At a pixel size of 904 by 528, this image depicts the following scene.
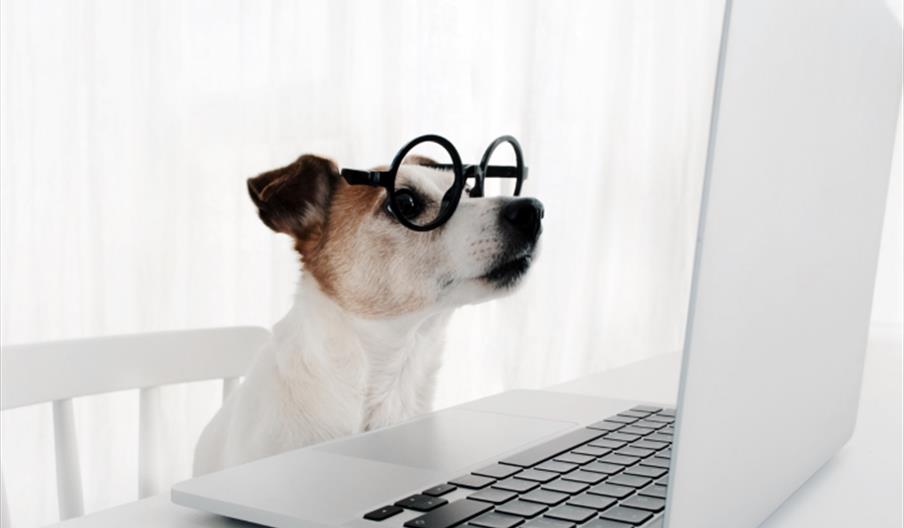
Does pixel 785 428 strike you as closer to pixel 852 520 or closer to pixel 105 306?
pixel 852 520

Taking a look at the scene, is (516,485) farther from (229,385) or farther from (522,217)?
(229,385)

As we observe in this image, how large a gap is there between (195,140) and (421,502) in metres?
1.21

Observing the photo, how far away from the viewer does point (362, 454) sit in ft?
1.82

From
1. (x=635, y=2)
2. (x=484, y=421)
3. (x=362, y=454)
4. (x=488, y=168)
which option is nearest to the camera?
(x=362, y=454)

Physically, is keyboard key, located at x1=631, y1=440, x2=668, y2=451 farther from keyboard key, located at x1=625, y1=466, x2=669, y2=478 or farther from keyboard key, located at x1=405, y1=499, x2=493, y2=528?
keyboard key, located at x1=405, y1=499, x2=493, y2=528

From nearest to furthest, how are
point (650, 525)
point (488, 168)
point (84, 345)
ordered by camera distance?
point (650, 525) < point (84, 345) < point (488, 168)

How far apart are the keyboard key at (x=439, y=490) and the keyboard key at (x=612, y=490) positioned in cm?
8

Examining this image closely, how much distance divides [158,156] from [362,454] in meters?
1.05

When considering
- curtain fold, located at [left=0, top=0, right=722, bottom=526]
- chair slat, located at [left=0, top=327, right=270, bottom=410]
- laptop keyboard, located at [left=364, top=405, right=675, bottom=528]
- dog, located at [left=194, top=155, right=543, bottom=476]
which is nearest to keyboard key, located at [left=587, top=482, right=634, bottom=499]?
laptop keyboard, located at [left=364, top=405, right=675, bottom=528]

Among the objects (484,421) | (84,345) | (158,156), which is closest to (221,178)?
(158,156)

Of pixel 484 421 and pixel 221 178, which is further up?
pixel 221 178

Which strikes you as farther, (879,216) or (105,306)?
(105,306)

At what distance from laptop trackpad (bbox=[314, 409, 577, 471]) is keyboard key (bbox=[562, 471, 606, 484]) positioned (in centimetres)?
6

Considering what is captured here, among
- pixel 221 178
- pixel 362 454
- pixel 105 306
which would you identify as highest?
pixel 221 178
